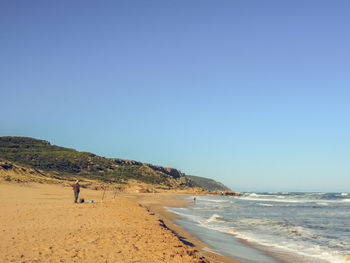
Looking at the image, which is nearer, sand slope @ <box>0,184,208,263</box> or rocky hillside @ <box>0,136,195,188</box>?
sand slope @ <box>0,184,208,263</box>

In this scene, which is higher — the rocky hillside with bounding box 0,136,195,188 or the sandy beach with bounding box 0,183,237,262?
the rocky hillside with bounding box 0,136,195,188

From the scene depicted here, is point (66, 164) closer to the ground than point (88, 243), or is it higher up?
higher up

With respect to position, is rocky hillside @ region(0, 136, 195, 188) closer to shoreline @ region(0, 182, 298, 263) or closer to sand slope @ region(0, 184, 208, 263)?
shoreline @ region(0, 182, 298, 263)

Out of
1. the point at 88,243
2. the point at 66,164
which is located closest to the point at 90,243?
the point at 88,243

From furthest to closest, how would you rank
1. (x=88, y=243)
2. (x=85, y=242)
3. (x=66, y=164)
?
(x=66, y=164), (x=85, y=242), (x=88, y=243)

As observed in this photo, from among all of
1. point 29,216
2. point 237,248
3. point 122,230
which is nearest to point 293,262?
point 237,248

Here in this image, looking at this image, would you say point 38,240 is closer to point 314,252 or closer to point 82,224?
point 82,224

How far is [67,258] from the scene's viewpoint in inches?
292

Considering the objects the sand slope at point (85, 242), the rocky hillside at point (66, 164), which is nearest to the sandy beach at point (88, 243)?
the sand slope at point (85, 242)

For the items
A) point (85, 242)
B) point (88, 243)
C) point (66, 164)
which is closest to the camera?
point (88, 243)

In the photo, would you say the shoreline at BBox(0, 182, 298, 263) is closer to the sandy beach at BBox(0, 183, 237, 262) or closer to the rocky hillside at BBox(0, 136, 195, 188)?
the sandy beach at BBox(0, 183, 237, 262)

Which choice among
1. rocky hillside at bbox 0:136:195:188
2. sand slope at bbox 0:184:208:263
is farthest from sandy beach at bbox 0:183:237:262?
rocky hillside at bbox 0:136:195:188

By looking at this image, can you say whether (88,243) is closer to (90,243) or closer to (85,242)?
(90,243)

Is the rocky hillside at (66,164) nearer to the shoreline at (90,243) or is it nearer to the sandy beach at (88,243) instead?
the shoreline at (90,243)
